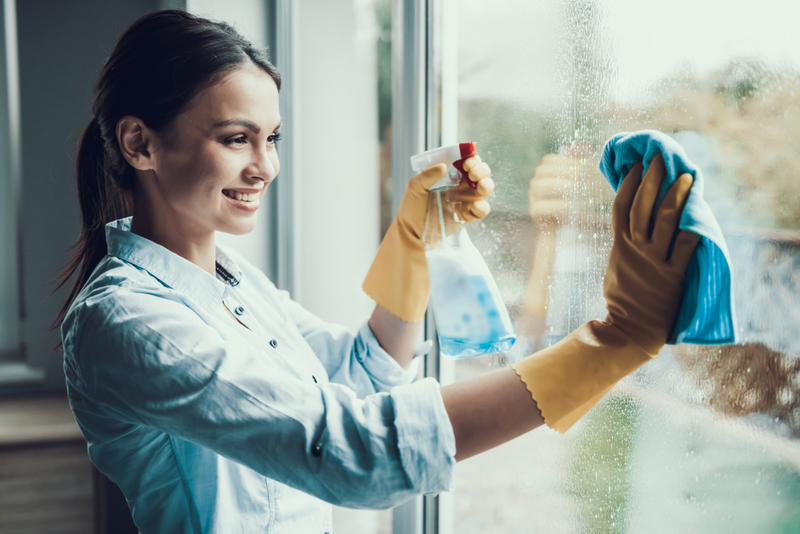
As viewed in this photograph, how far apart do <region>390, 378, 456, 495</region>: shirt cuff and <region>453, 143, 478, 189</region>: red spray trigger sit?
273 mm

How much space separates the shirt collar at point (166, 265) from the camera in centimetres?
65

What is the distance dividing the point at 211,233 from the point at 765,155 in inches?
25.7

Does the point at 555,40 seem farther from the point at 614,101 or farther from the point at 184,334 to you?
the point at 184,334

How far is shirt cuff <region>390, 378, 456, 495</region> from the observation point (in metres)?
0.42

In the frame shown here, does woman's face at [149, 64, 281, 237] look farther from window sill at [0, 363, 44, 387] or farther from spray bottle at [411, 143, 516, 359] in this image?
window sill at [0, 363, 44, 387]

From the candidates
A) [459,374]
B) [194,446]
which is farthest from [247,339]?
[459,374]

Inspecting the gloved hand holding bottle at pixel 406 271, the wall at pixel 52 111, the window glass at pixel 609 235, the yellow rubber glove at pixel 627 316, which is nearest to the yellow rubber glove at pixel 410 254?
the gloved hand holding bottle at pixel 406 271

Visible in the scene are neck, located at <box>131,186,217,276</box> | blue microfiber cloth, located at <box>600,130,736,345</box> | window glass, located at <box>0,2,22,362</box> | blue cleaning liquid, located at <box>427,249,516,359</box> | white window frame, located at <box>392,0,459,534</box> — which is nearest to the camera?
blue microfiber cloth, located at <box>600,130,736,345</box>

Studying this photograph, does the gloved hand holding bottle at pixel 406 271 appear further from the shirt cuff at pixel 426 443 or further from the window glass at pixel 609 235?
the shirt cuff at pixel 426 443

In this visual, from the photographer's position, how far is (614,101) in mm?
562

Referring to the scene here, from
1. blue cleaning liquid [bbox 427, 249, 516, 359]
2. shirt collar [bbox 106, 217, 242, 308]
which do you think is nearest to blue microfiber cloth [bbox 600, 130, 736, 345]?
A: blue cleaning liquid [bbox 427, 249, 516, 359]

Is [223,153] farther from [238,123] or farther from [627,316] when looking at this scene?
[627,316]

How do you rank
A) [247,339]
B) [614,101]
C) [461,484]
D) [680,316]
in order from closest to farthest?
1. [680,316]
2. [614,101]
3. [247,339]
4. [461,484]

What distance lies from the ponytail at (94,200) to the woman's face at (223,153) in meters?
0.17
